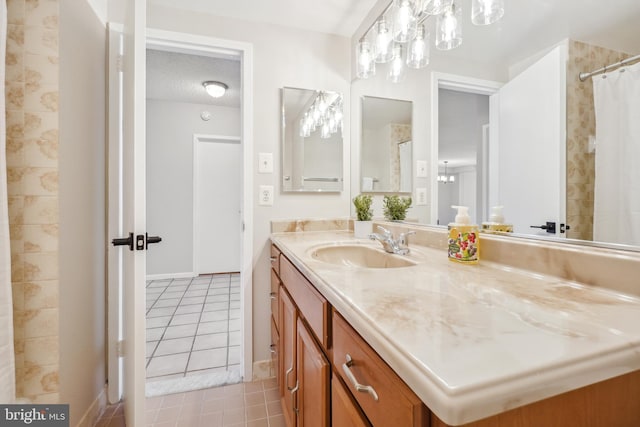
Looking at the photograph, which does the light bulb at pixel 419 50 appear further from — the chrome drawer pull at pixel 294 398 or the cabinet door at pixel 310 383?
the chrome drawer pull at pixel 294 398

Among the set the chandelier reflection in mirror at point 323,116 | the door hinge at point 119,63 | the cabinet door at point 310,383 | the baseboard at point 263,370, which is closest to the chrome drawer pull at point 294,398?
the cabinet door at point 310,383

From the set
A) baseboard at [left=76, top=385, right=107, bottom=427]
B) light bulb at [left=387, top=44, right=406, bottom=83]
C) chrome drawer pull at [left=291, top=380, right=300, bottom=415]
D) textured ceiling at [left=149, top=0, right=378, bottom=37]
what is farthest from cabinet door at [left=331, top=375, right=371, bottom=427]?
textured ceiling at [left=149, top=0, right=378, bottom=37]

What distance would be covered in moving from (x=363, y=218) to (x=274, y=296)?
2.22 feet

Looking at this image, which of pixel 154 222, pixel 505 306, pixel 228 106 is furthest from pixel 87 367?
pixel 228 106

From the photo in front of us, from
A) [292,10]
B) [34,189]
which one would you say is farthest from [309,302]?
[292,10]

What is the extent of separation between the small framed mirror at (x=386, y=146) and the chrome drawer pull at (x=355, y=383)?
112cm

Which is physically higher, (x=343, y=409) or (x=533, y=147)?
(x=533, y=147)

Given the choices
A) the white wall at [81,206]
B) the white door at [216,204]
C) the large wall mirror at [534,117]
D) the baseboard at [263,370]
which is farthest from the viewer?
the white door at [216,204]

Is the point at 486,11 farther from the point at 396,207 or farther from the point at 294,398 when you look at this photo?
the point at 294,398

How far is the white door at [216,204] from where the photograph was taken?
390 centimetres

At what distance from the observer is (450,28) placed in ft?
3.74

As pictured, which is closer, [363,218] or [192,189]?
[363,218]

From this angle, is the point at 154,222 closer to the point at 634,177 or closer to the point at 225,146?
the point at 225,146

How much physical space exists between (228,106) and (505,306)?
4.12 m
